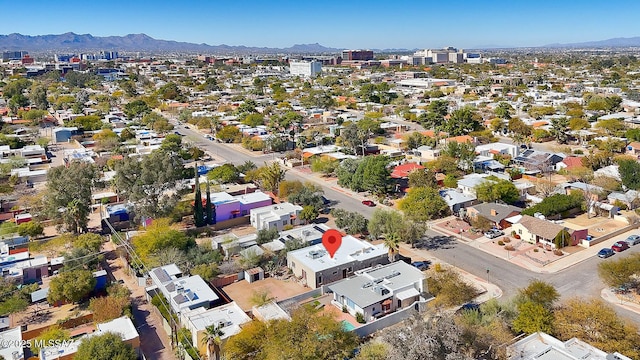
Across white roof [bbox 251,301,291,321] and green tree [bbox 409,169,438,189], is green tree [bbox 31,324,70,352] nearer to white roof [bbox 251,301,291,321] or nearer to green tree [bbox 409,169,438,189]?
white roof [bbox 251,301,291,321]

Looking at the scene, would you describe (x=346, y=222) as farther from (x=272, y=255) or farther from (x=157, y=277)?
(x=157, y=277)

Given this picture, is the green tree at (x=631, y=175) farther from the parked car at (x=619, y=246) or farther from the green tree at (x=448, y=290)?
the green tree at (x=448, y=290)

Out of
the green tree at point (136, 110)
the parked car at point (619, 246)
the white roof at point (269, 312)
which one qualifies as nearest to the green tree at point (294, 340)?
the white roof at point (269, 312)

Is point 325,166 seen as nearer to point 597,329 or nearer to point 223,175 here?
point 223,175

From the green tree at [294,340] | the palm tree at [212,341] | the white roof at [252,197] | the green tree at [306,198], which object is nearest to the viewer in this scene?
the green tree at [294,340]

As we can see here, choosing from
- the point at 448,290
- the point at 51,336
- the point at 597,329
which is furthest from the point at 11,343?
the point at 597,329

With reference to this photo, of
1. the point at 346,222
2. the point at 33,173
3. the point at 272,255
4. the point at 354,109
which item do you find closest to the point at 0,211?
the point at 33,173
